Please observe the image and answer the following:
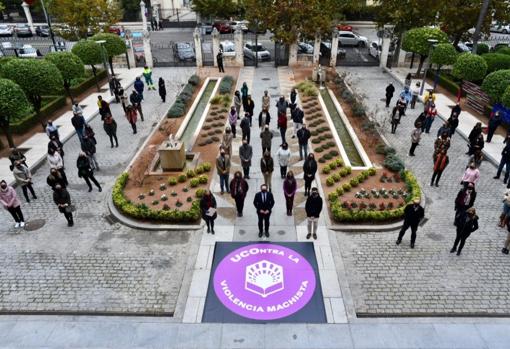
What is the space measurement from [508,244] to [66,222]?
1278cm

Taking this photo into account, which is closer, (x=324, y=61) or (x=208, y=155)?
(x=208, y=155)

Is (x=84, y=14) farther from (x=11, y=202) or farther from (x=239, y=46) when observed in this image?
(x=11, y=202)

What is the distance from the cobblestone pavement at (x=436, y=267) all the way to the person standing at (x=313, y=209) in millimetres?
870

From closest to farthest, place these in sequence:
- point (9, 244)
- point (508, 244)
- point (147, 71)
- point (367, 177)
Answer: point (508, 244) → point (9, 244) → point (367, 177) → point (147, 71)

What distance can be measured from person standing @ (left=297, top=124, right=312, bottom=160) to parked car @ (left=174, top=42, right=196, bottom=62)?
1975 centimetres

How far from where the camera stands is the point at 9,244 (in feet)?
35.3

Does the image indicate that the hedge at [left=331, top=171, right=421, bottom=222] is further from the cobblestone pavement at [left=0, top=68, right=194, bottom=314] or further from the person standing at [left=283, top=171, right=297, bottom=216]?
the cobblestone pavement at [left=0, top=68, right=194, bottom=314]

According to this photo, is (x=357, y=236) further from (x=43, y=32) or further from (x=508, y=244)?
(x=43, y=32)

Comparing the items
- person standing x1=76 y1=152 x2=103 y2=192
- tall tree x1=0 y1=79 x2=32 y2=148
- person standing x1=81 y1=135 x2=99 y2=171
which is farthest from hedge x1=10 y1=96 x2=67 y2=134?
person standing x1=76 y1=152 x2=103 y2=192

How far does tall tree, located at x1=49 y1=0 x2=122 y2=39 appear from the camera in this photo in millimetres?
28719

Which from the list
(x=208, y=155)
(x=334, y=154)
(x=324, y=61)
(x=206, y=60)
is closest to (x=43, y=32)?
(x=206, y=60)

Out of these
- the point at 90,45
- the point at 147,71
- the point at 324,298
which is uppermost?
the point at 90,45

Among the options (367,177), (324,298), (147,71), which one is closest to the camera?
(324,298)

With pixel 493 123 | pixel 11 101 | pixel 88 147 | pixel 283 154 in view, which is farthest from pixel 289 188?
pixel 11 101
